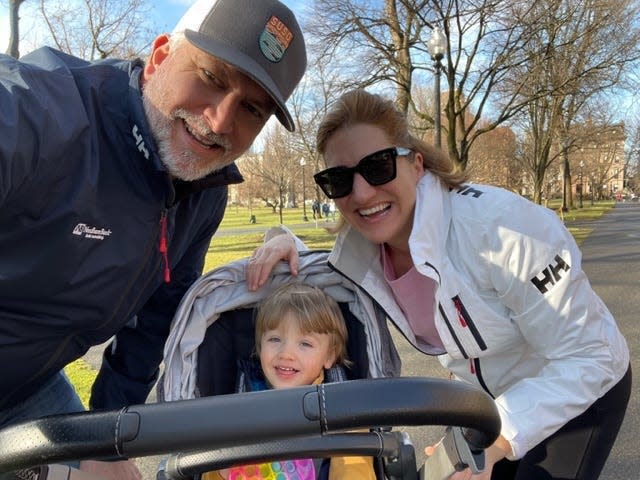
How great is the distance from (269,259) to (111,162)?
83cm

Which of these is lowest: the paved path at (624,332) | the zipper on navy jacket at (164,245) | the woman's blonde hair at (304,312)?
A: the paved path at (624,332)

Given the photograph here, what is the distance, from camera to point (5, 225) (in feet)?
4.77

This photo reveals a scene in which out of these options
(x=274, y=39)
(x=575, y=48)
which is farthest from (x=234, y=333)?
(x=575, y=48)

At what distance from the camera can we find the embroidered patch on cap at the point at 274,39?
5.99 ft

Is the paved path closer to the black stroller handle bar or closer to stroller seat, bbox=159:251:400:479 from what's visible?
stroller seat, bbox=159:251:400:479

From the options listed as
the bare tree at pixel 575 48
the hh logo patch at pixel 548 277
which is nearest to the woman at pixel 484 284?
the hh logo patch at pixel 548 277

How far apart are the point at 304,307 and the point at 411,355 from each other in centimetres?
378

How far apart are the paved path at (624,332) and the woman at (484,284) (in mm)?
1642

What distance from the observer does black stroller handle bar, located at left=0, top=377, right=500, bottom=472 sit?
32.8 inches

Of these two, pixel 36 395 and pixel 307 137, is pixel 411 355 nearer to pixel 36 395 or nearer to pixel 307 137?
pixel 36 395

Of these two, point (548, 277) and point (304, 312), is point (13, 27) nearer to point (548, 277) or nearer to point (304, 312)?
point (304, 312)

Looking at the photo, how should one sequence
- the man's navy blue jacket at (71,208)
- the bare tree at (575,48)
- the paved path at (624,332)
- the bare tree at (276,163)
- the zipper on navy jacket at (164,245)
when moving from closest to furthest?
the man's navy blue jacket at (71,208) < the zipper on navy jacket at (164,245) < the paved path at (624,332) < the bare tree at (575,48) < the bare tree at (276,163)

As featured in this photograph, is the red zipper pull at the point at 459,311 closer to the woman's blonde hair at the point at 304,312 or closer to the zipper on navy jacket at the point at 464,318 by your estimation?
the zipper on navy jacket at the point at 464,318

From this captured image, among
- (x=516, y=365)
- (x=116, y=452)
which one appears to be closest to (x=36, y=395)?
(x=116, y=452)
